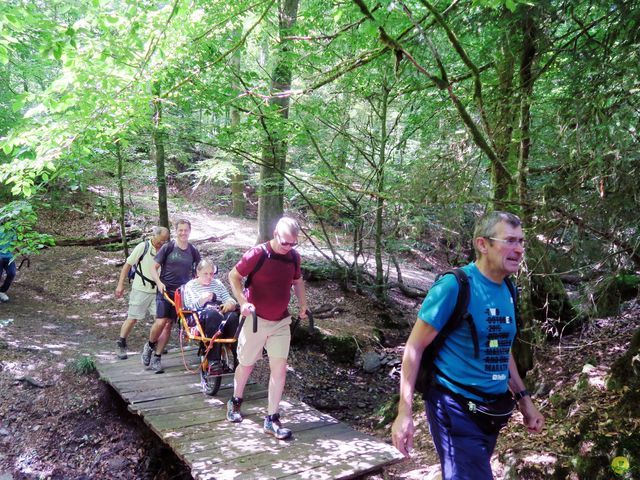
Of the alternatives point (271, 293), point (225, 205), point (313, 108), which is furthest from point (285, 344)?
point (225, 205)

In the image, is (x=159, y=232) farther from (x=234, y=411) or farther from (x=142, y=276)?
(x=234, y=411)

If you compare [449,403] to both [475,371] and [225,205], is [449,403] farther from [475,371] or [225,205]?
[225,205]

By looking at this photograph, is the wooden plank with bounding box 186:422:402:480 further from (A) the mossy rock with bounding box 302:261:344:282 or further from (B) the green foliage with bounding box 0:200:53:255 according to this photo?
(A) the mossy rock with bounding box 302:261:344:282

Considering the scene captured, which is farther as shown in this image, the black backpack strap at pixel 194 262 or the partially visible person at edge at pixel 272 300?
the black backpack strap at pixel 194 262

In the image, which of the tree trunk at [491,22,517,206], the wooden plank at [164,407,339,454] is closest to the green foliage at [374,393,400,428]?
the wooden plank at [164,407,339,454]

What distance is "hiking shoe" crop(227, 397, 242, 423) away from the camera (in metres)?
5.10

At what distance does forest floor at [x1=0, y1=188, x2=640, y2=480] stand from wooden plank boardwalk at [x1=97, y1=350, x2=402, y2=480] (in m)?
0.36

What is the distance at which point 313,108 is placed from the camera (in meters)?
8.87

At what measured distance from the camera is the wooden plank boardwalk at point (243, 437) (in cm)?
416

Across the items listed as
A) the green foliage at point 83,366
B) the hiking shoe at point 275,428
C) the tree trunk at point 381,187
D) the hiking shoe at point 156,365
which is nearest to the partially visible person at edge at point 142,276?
the hiking shoe at point 156,365

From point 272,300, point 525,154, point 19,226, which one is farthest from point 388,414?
point 19,226

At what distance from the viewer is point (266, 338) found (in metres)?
4.80

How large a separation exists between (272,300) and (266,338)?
43cm

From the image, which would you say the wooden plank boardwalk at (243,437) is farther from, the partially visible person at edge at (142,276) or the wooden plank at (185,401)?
the partially visible person at edge at (142,276)
